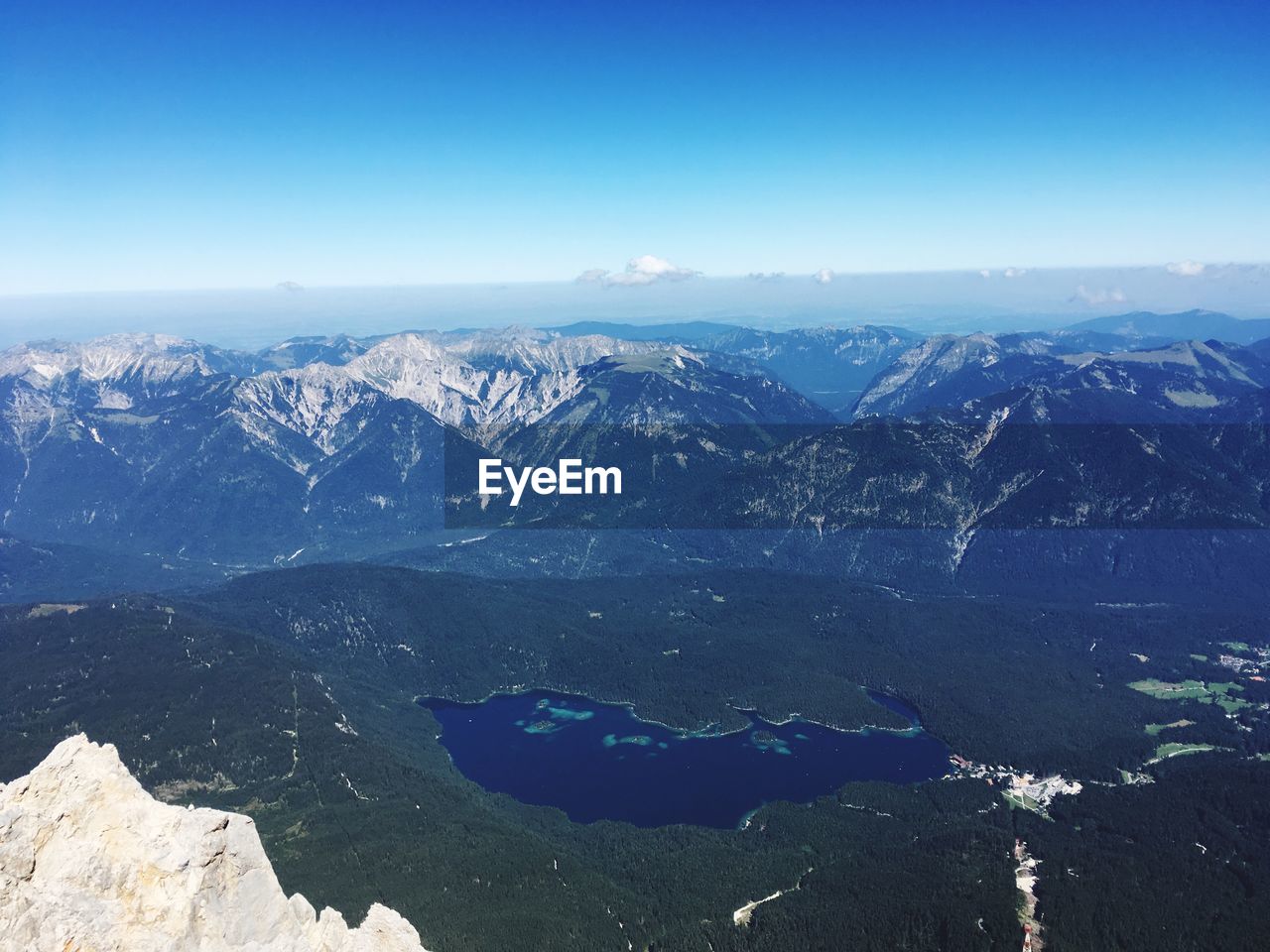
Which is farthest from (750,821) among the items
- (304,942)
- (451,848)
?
(304,942)

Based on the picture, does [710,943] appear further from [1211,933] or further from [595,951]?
[1211,933]

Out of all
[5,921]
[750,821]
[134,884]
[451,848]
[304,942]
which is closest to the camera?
[5,921]

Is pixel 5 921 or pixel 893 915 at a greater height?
pixel 5 921

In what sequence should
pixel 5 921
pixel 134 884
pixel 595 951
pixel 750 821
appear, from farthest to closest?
pixel 750 821 < pixel 595 951 < pixel 134 884 < pixel 5 921

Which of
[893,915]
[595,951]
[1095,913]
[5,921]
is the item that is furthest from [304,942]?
[1095,913]

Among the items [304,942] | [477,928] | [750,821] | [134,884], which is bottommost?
[750,821]

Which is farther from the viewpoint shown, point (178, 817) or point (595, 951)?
point (595, 951)

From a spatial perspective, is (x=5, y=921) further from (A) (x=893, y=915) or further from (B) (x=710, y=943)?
(A) (x=893, y=915)
